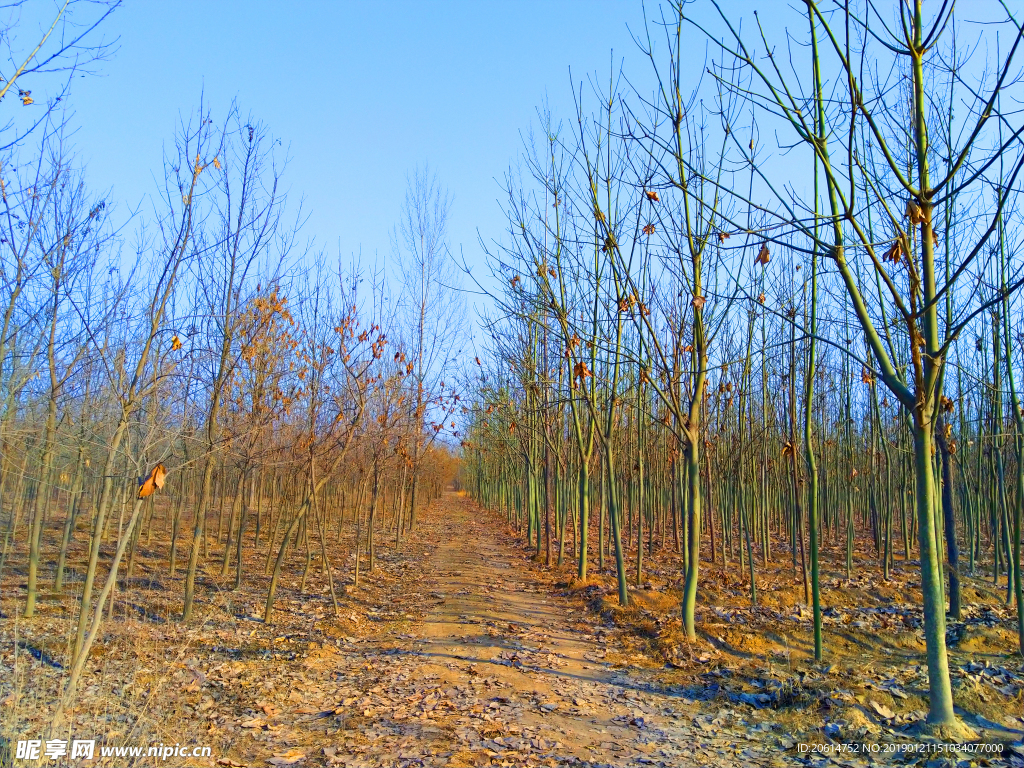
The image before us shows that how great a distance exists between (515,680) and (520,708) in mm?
728

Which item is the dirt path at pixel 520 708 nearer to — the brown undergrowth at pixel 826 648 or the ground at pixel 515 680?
the ground at pixel 515 680

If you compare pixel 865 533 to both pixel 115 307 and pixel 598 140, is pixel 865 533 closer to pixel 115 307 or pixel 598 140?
pixel 598 140

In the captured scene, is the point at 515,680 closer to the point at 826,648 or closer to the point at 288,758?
the point at 288,758

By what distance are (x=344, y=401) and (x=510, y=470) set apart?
1665cm

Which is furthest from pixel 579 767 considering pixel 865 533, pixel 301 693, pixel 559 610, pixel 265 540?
pixel 865 533

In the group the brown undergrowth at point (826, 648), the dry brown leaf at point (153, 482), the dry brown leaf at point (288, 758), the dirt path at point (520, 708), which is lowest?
the dry brown leaf at point (288, 758)

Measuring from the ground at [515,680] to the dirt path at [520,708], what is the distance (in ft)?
0.07

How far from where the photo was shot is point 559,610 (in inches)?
364

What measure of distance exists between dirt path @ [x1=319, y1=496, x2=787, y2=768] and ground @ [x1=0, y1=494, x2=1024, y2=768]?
20 mm

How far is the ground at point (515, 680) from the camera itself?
166 inches

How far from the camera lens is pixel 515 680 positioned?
5.76 metres

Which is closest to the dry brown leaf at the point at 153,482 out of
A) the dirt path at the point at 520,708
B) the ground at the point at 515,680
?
the ground at the point at 515,680

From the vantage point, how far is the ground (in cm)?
421

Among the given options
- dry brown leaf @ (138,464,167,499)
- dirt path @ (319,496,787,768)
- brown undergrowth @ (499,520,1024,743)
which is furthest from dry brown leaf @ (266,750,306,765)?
brown undergrowth @ (499,520,1024,743)
